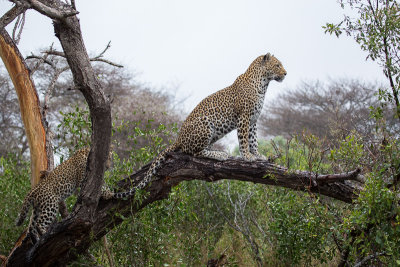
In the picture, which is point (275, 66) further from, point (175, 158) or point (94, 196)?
point (94, 196)

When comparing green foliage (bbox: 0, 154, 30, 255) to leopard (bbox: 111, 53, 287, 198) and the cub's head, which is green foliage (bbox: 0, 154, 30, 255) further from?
the cub's head

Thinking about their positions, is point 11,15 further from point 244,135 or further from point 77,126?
point 244,135

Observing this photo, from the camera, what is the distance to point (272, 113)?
81.7 feet

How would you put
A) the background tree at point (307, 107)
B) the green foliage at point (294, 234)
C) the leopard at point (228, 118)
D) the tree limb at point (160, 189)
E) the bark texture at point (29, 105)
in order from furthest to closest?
the background tree at point (307, 107) → the bark texture at point (29, 105) → the leopard at point (228, 118) → the green foliage at point (294, 234) → the tree limb at point (160, 189)

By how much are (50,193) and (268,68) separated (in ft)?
11.9

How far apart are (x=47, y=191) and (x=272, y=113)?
18437mm

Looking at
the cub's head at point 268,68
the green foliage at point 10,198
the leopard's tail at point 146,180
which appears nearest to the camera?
the leopard's tail at point 146,180

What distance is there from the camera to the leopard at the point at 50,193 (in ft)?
24.1

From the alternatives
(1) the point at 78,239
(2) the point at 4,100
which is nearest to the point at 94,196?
(1) the point at 78,239

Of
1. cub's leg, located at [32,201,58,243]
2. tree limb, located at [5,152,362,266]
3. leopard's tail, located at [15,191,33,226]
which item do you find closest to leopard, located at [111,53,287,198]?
tree limb, located at [5,152,362,266]

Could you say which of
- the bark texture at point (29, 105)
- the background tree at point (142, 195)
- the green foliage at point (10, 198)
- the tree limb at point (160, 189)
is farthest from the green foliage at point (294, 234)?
the green foliage at point (10, 198)

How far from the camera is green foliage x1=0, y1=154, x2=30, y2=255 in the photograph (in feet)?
26.2

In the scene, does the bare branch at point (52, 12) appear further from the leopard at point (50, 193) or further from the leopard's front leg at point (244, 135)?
the leopard's front leg at point (244, 135)

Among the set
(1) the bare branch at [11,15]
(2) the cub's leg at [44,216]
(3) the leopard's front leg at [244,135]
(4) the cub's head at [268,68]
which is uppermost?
(1) the bare branch at [11,15]
